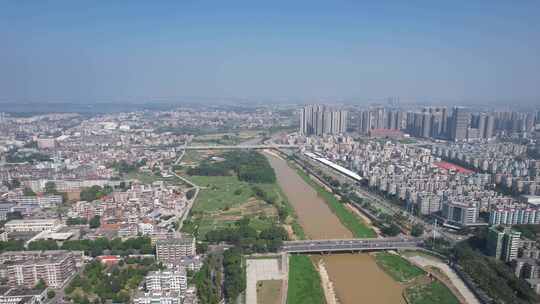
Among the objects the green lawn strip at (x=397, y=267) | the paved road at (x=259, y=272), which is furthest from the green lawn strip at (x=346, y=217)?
the paved road at (x=259, y=272)

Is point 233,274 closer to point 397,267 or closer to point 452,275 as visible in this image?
point 397,267

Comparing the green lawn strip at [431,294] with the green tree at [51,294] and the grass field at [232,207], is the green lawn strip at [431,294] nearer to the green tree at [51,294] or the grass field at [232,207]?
the grass field at [232,207]

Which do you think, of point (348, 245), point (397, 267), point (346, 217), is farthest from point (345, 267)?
point (346, 217)

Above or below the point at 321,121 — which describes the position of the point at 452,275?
below

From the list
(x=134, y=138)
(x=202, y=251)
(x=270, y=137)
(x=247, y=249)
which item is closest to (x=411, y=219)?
(x=247, y=249)

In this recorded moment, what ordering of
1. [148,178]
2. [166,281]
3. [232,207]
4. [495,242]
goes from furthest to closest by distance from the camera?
[148,178] → [232,207] → [495,242] → [166,281]

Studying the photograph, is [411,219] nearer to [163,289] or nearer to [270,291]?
[270,291]

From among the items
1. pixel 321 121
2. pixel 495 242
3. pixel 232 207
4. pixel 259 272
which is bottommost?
pixel 259 272
